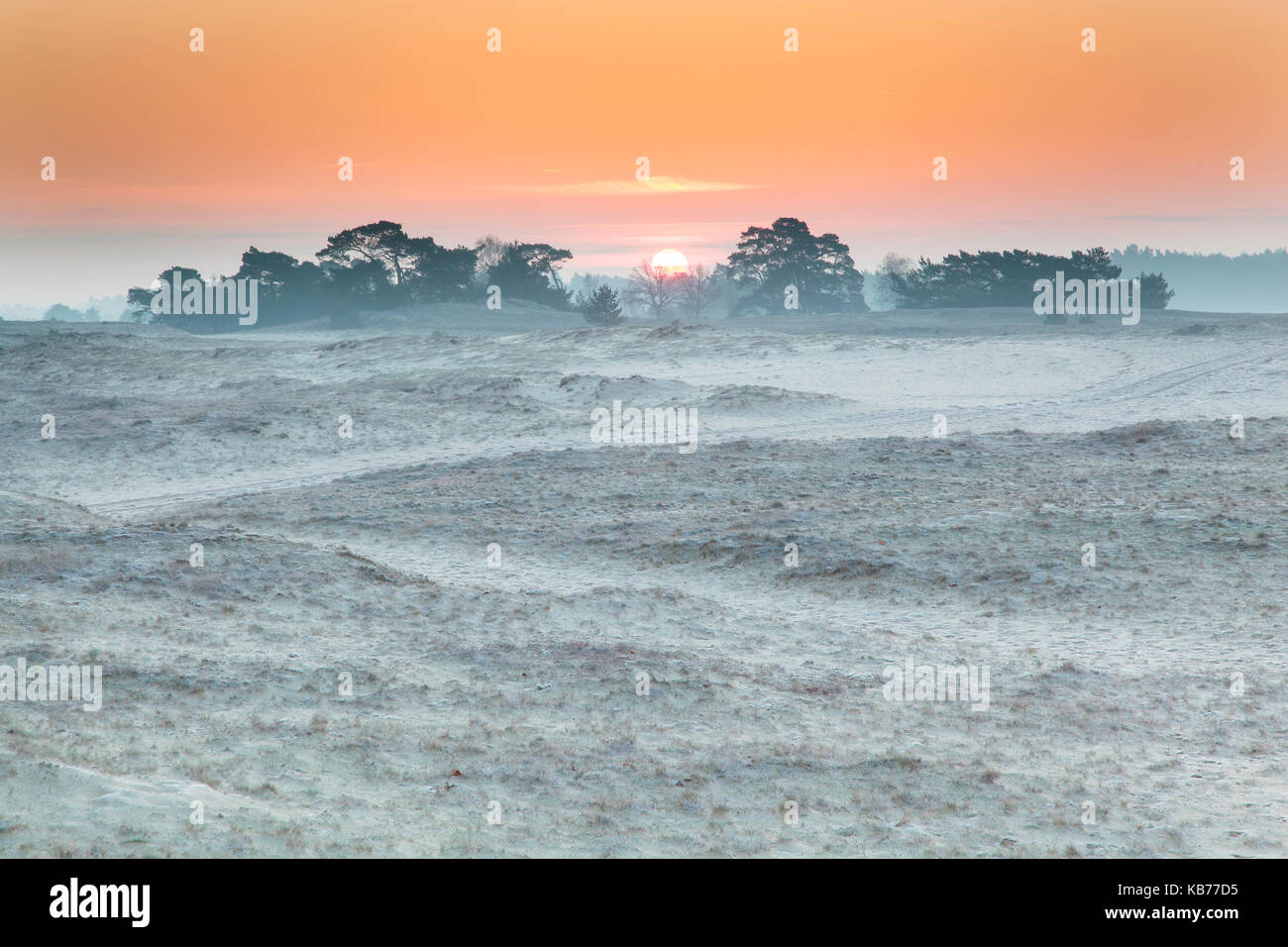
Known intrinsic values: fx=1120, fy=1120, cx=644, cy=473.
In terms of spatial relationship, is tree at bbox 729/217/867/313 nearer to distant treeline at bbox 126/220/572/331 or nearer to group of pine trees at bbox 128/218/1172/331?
group of pine trees at bbox 128/218/1172/331

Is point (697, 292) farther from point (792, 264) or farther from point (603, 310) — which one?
point (603, 310)

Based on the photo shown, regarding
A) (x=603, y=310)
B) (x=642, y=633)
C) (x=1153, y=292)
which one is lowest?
(x=642, y=633)

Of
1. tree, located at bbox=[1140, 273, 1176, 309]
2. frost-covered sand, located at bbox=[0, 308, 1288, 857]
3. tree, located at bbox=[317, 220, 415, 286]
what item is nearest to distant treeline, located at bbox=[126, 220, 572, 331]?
tree, located at bbox=[317, 220, 415, 286]

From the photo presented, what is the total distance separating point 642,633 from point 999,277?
6892cm

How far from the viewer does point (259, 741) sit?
714cm

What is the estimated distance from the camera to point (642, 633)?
432 inches

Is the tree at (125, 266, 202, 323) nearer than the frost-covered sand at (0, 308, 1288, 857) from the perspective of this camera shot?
No

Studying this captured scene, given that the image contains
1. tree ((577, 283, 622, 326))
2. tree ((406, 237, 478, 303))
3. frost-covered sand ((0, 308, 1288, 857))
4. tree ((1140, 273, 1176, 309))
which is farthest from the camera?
tree ((406, 237, 478, 303))

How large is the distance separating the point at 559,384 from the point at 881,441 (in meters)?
13.0

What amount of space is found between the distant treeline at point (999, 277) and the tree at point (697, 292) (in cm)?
2481

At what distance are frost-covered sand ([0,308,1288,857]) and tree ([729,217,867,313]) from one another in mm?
58776

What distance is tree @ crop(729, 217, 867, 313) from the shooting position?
83.8 meters

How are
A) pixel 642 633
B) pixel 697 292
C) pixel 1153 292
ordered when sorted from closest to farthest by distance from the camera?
pixel 642 633 < pixel 1153 292 < pixel 697 292

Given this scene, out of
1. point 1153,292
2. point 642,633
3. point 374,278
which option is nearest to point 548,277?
point 374,278
